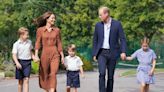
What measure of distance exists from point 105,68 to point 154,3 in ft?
107

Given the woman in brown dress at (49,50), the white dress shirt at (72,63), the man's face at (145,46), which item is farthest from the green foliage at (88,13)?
the woman in brown dress at (49,50)

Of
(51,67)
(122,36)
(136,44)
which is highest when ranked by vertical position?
(122,36)

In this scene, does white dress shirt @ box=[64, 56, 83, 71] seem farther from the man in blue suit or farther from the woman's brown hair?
the man in blue suit

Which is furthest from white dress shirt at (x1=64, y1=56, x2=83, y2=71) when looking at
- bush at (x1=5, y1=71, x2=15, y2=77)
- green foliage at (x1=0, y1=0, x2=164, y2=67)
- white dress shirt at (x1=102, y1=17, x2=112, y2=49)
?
green foliage at (x1=0, y1=0, x2=164, y2=67)

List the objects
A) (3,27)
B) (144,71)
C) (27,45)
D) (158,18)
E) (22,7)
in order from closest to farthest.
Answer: (27,45)
(144,71)
(3,27)
(158,18)
(22,7)

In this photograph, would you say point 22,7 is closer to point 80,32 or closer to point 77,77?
point 80,32

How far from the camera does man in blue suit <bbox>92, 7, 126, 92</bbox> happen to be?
1005cm

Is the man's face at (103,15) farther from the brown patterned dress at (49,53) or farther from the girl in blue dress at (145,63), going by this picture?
the girl in blue dress at (145,63)

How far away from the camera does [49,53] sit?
34.6 feet

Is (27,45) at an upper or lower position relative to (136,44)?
upper

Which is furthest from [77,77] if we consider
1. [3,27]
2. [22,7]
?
[22,7]

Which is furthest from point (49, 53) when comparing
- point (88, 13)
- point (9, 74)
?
point (88, 13)

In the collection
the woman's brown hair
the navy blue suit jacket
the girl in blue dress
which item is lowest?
the girl in blue dress

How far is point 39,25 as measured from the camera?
10828mm
